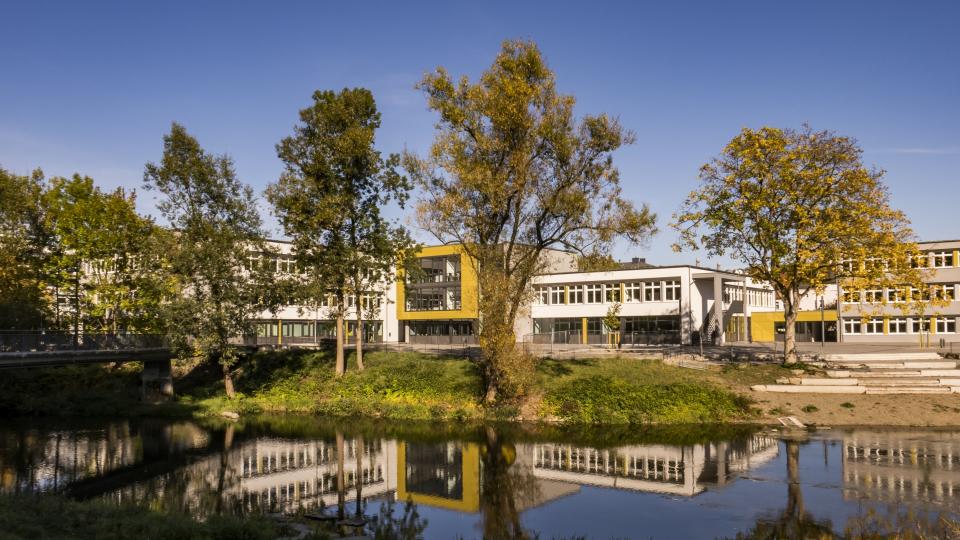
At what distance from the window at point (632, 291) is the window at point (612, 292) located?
0.79 metres

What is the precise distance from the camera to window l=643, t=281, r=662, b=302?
7319 cm

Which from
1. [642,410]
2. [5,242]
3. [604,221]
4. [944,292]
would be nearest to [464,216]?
[604,221]

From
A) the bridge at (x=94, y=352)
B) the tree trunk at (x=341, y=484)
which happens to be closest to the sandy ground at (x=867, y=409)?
the tree trunk at (x=341, y=484)

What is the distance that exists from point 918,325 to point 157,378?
206 ft

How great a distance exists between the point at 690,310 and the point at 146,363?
46940 millimetres

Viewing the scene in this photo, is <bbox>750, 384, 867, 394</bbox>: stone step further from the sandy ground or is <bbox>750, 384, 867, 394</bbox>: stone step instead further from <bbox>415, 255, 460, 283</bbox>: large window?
<bbox>415, 255, 460, 283</bbox>: large window

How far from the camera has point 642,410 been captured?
3866 cm

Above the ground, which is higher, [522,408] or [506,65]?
→ [506,65]

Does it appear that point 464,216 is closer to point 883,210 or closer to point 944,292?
point 883,210

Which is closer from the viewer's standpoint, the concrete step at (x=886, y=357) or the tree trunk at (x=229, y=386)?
the concrete step at (x=886, y=357)

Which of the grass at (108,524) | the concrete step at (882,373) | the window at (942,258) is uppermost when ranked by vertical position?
the window at (942,258)

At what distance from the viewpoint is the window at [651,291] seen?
240 feet

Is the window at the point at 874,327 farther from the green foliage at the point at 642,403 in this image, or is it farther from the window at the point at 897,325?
the green foliage at the point at 642,403

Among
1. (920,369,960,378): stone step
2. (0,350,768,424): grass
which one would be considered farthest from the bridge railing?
(920,369,960,378): stone step
